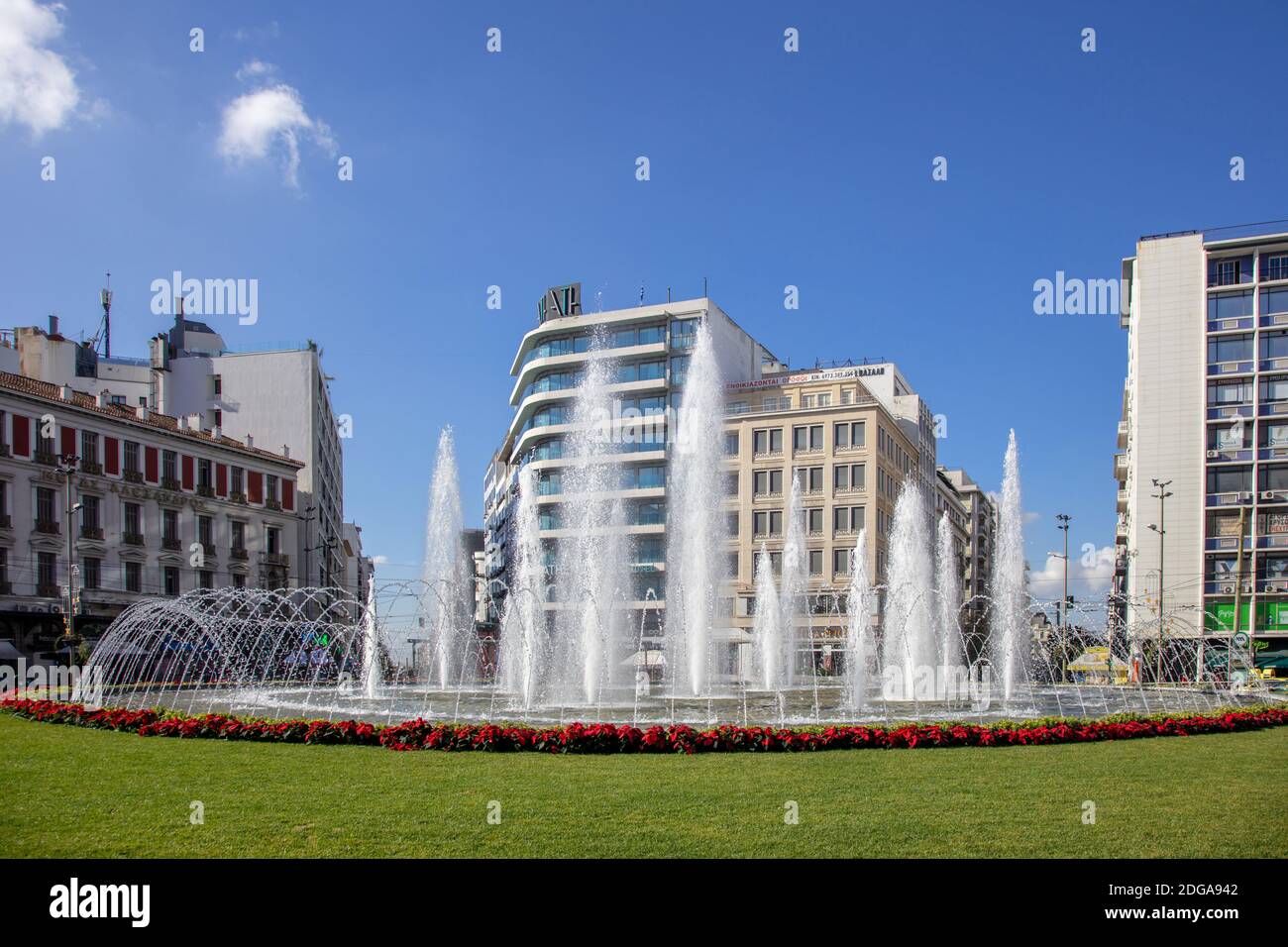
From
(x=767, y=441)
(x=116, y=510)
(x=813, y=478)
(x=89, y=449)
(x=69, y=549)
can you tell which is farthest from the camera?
(x=767, y=441)

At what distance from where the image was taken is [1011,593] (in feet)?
120

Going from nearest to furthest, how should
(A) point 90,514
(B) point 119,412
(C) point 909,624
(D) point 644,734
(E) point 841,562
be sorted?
(D) point 644,734 < (C) point 909,624 < (A) point 90,514 < (B) point 119,412 < (E) point 841,562

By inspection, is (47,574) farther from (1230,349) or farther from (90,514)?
(1230,349)

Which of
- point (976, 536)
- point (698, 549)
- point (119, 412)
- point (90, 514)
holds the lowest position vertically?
point (976, 536)

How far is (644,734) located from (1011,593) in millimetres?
24217

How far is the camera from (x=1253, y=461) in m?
57.2

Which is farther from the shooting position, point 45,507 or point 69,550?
point 45,507

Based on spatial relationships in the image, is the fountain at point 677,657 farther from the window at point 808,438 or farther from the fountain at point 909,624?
the window at point 808,438

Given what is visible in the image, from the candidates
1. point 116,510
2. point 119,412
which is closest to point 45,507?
point 116,510

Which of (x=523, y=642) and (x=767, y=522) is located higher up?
(x=523, y=642)

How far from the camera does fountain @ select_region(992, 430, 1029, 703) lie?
32.6 m

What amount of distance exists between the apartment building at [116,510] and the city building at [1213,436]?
51360 mm

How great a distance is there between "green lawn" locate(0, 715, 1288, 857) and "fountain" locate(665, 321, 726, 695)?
16336 millimetres

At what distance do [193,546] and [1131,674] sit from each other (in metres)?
47.9
